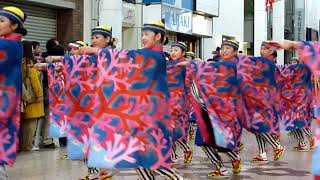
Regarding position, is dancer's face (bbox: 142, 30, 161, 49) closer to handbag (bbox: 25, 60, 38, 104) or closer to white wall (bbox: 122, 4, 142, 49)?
handbag (bbox: 25, 60, 38, 104)

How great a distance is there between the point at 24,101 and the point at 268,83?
13.1 ft

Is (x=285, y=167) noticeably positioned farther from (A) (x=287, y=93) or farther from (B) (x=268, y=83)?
(A) (x=287, y=93)

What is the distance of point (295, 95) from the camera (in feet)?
34.9

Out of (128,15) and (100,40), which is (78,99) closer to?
(100,40)

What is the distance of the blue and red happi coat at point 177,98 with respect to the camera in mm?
8539

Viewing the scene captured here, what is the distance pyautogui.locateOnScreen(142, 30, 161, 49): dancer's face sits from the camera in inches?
228

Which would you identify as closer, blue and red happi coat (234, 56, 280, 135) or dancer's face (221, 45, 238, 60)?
dancer's face (221, 45, 238, 60)

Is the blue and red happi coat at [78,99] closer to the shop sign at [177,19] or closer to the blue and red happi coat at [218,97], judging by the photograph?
the blue and red happi coat at [218,97]

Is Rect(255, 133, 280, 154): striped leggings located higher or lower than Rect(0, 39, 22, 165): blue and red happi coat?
lower

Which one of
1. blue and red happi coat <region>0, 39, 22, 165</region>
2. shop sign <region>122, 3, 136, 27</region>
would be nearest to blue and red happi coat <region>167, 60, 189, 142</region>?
blue and red happi coat <region>0, 39, 22, 165</region>

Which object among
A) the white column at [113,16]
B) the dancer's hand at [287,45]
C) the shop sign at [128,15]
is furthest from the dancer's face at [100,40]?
the shop sign at [128,15]

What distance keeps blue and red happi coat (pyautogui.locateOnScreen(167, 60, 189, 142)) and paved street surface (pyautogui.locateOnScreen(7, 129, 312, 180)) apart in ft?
1.73

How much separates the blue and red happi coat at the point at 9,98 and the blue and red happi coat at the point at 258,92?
3.92 meters

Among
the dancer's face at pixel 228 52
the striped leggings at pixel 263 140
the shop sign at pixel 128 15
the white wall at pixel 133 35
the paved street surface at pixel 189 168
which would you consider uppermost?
the shop sign at pixel 128 15
